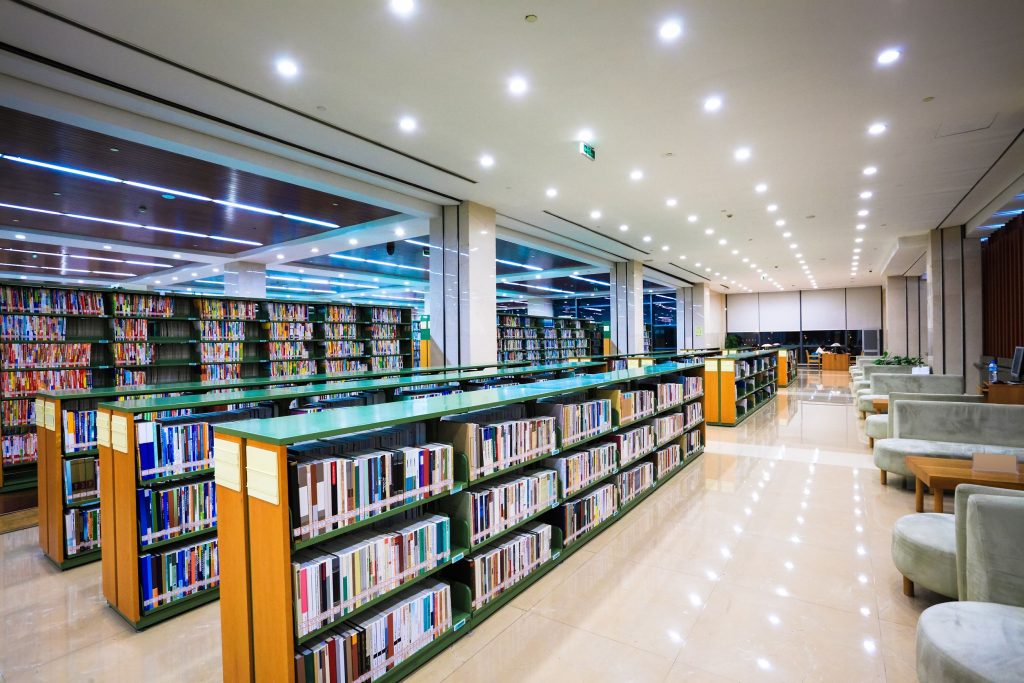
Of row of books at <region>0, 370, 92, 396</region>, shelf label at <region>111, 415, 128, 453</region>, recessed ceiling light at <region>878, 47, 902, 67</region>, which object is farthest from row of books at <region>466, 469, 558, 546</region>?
row of books at <region>0, 370, 92, 396</region>

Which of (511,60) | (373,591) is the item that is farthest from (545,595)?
(511,60)

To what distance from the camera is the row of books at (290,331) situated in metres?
7.93

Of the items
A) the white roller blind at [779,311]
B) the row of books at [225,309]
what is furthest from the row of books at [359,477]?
the white roller blind at [779,311]

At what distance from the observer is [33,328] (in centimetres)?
535

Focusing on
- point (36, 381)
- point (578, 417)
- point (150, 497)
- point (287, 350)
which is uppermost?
point (287, 350)

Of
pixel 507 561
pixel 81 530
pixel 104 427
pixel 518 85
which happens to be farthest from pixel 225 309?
pixel 507 561

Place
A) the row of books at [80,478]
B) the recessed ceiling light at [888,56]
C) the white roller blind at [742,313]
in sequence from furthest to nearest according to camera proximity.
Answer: the white roller blind at [742,313], the recessed ceiling light at [888,56], the row of books at [80,478]

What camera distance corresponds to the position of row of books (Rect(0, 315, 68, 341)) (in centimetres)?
519

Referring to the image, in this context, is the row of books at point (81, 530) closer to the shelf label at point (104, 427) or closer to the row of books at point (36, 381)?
the shelf label at point (104, 427)

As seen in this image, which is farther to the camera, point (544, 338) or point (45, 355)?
point (544, 338)

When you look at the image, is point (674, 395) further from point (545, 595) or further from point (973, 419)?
point (545, 595)

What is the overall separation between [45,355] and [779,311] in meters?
28.3

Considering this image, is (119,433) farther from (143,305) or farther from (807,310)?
(807,310)

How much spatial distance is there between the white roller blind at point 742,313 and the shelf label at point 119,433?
28317mm
